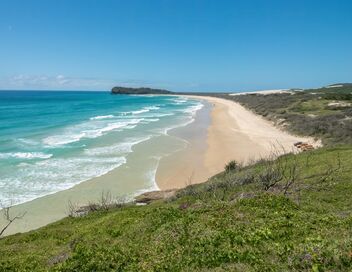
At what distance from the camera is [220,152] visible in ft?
100

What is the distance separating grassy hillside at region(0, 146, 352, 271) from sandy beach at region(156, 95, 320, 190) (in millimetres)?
9202

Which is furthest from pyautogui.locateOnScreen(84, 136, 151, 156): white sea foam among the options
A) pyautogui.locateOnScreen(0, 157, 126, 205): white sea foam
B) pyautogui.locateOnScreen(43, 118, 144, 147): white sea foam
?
pyautogui.locateOnScreen(43, 118, 144, 147): white sea foam

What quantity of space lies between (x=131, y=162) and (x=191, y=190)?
1231 cm

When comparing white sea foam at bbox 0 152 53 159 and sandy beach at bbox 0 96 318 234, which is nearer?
sandy beach at bbox 0 96 318 234

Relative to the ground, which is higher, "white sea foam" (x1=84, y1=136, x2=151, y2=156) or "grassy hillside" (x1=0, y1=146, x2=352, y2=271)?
"grassy hillside" (x1=0, y1=146, x2=352, y2=271)

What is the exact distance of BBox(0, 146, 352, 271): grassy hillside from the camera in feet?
23.1

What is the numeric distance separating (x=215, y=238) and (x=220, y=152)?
22644mm

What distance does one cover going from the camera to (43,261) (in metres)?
8.85

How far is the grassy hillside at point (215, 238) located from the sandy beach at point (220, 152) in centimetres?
920

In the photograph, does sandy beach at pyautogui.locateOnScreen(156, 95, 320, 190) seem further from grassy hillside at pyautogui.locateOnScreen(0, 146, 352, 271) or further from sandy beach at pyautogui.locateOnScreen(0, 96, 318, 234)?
grassy hillside at pyautogui.locateOnScreen(0, 146, 352, 271)

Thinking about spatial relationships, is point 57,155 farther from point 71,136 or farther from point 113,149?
point 71,136

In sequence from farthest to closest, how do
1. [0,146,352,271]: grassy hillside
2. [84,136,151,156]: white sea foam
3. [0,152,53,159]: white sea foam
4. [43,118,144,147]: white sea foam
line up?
[43,118,144,147]: white sea foam
[84,136,151,156]: white sea foam
[0,152,53,159]: white sea foam
[0,146,352,271]: grassy hillside

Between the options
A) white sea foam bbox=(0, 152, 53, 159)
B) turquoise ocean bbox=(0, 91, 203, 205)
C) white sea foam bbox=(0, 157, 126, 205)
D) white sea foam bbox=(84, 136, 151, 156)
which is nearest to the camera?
white sea foam bbox=(0, 157, 126, 205)

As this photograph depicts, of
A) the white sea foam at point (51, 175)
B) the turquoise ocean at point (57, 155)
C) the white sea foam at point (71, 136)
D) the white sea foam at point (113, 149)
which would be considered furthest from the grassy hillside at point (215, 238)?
the white sea foam at point (71, 136)
